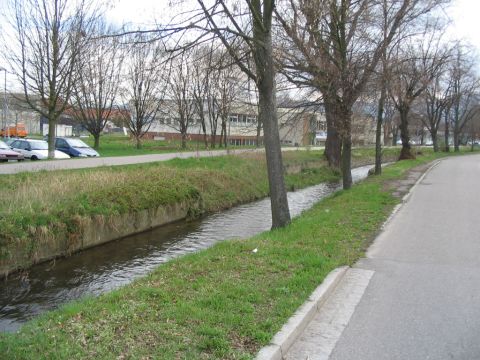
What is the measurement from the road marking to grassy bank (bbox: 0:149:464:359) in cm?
27

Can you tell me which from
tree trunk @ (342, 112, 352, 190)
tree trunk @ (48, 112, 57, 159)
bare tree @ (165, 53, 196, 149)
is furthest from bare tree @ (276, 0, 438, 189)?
bare tree @ (165, 53, 196, 149)

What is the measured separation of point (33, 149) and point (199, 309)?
2809 centimetres

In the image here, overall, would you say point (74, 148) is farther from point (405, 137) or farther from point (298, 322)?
point (298, 322)

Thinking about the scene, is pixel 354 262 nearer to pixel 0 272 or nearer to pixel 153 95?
pixel 0 272

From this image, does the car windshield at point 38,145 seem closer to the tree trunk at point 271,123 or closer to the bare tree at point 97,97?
the bare tree at point 97,97

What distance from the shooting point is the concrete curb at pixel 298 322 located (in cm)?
434

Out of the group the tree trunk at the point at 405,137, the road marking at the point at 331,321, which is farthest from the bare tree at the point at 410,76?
the road marking at the point at 331,321

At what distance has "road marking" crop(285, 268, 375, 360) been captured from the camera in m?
4.59

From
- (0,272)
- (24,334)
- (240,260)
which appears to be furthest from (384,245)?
(0,272)

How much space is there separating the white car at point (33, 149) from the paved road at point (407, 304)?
24123mm

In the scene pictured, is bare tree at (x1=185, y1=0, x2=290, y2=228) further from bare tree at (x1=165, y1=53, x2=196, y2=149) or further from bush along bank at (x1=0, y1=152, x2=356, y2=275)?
bare tree at (x1=165, y1=53, x2=196, y2=149)

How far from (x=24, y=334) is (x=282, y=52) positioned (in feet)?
45.5

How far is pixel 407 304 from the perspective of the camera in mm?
5918

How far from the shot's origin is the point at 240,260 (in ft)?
24.6
